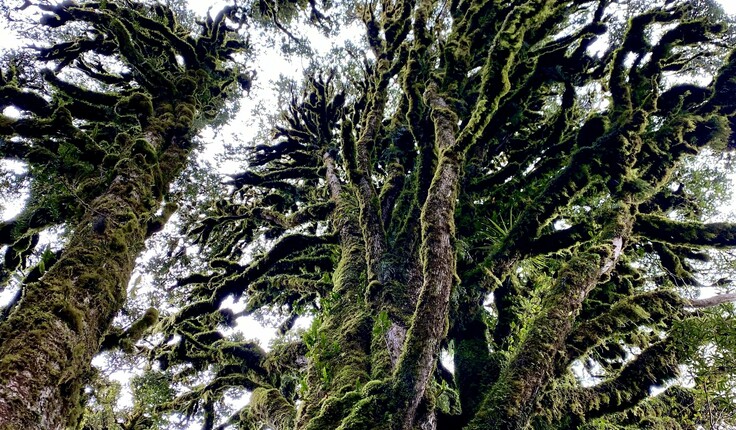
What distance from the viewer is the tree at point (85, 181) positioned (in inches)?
147

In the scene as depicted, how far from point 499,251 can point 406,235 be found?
57.5 inches

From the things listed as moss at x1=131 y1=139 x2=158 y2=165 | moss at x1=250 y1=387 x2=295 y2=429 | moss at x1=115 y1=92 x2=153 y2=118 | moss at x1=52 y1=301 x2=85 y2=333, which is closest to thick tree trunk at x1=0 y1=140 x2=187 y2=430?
moss at x1=52 y1=301 x2=85 y2=333

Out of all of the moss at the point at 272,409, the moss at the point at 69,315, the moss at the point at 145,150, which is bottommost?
the moss at the point at 272,409

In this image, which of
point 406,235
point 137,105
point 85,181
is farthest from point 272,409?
point 137,105

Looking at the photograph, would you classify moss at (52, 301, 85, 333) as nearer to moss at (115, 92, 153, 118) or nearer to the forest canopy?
the forest canopy

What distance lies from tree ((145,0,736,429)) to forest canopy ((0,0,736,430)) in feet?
0.13

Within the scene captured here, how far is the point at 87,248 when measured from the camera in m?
4.79

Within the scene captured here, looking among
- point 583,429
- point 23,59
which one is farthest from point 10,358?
point 23,59

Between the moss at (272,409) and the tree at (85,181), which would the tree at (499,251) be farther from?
the tree at (85,181)

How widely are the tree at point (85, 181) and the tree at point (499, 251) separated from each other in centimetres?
227

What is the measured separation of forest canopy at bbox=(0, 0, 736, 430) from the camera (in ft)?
13.7

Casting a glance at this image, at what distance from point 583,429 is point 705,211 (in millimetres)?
6631

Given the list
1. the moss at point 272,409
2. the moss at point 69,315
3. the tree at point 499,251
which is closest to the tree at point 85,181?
the moss at point 69,315

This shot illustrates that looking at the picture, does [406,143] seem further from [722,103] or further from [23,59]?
[23,59]
